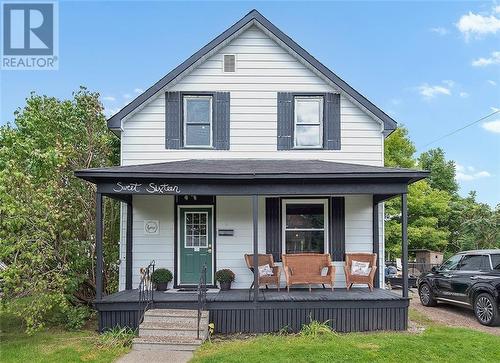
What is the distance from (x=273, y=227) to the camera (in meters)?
9.69

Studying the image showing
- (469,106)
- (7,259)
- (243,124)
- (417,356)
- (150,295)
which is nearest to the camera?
(417,356)

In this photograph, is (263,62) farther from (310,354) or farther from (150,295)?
(310,354)

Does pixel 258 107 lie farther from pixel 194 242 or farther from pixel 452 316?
pixel 452 316

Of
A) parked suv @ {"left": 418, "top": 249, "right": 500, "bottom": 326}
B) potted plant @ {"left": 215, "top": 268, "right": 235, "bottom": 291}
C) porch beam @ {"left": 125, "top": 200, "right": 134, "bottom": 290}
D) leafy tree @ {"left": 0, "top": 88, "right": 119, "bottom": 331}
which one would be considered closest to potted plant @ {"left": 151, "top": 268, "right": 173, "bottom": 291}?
porch beam @ {"left": 125, "top": 200, "right": 134, "bottom": 290}

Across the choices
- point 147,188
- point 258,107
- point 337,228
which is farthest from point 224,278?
point 258,107

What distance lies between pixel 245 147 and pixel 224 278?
10.6 feet

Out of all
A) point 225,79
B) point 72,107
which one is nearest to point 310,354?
point 225,79

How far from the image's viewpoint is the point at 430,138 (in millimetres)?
30719

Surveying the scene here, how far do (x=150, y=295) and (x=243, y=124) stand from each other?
15.0ft

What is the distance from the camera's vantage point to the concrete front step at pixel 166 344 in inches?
266

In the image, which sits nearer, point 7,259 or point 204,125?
point 7,259

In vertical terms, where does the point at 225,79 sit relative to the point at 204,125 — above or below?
above

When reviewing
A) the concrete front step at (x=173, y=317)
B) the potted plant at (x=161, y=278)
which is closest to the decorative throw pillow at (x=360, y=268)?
→ the concrete front step at (x=173, y=317)

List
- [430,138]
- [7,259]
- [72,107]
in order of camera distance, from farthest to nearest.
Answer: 1. [430,138]
2. [72,107]
3. [7,259]
